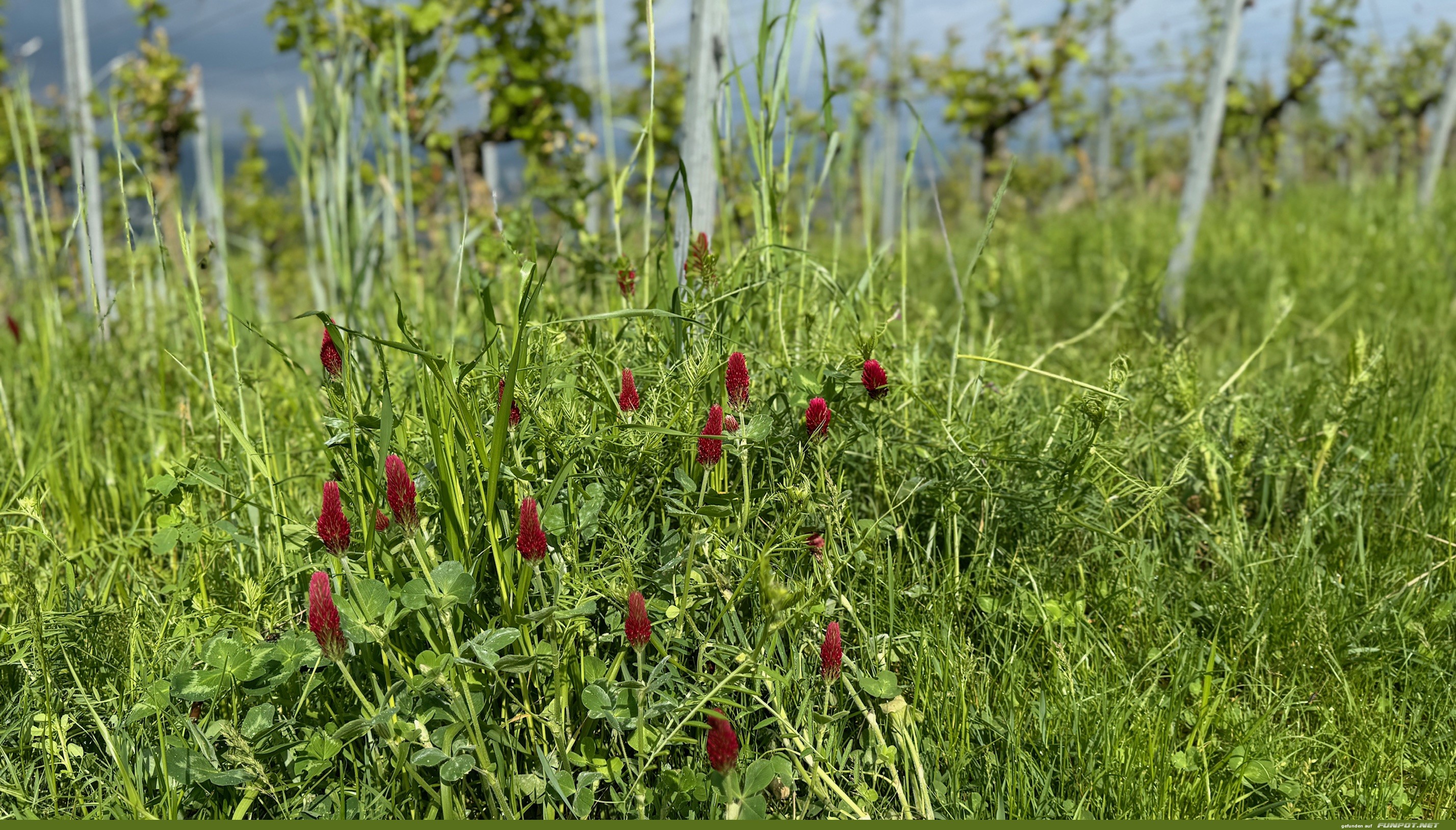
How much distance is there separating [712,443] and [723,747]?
0.39m

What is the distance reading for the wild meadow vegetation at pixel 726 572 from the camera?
1.08 m

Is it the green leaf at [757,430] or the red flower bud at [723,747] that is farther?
the green leaf at [757,430]

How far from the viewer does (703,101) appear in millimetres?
2195

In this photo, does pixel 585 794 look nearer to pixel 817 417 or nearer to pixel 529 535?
pixel 529 535

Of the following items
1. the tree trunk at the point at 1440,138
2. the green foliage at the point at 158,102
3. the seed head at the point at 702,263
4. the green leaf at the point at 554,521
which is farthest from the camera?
the green foliage at the point at 158,102

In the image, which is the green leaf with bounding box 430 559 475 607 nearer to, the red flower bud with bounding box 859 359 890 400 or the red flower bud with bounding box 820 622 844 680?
the red flower bud with bounding box 820 622 844 680

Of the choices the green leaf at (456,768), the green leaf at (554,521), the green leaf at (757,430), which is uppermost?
the green leaf at (757,430)

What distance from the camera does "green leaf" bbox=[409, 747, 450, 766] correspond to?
986 millimetres

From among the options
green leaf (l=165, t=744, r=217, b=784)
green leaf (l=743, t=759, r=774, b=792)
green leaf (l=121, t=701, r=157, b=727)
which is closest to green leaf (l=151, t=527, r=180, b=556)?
green leaf (l=121, t=701, r=157, b=727)

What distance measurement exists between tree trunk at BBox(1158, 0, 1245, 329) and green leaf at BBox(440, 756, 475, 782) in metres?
3.42

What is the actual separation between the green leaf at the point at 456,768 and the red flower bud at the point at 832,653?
45 centimetres

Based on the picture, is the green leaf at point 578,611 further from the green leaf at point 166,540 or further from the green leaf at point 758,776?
the green leaf at point 166,540

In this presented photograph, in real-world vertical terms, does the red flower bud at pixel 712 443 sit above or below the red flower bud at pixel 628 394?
below

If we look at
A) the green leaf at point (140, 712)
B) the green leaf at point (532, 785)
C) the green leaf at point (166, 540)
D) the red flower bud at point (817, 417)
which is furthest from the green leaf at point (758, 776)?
the green leaf at point (166, 540)
